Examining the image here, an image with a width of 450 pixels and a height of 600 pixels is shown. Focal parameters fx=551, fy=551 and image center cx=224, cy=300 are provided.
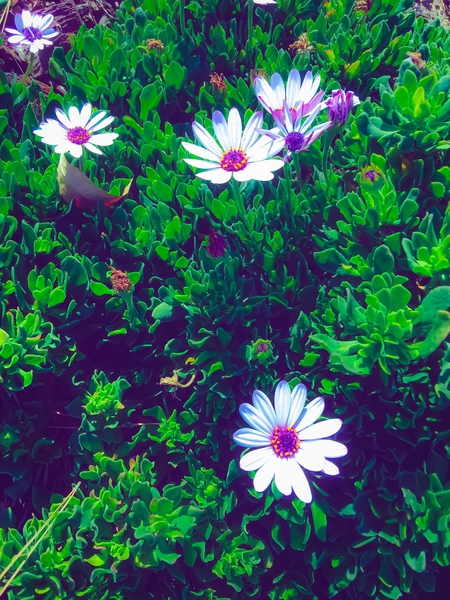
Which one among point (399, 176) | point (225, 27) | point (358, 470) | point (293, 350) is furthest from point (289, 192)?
point (225, 27)

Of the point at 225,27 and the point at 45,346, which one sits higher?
the point at 225,27

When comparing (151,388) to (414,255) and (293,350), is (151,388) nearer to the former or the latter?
(293,350)

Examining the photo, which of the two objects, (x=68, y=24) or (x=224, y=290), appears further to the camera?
(x=68, y=24)

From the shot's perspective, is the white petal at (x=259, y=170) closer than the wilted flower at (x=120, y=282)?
Yes

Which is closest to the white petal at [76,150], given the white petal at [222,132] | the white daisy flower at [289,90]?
the white petal at [222,132]

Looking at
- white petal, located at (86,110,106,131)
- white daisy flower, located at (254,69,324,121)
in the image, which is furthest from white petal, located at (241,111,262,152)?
white petal, located at (86,110,106,131)

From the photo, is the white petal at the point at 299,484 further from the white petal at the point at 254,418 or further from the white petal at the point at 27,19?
the white petal at the point at 27,19
